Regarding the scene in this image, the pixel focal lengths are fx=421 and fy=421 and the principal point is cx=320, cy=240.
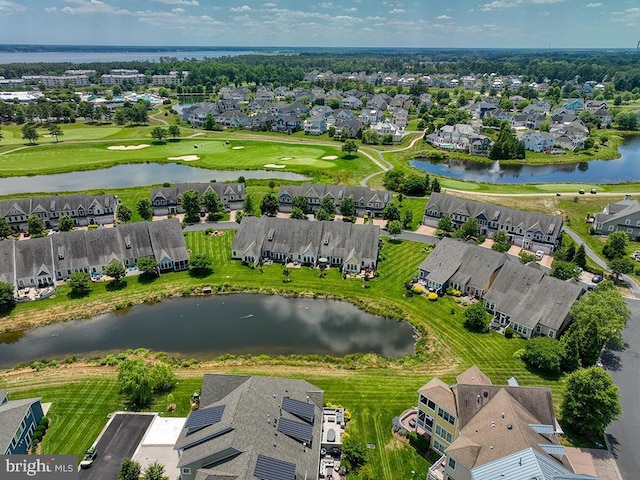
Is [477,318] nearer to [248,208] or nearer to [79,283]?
[248,208]

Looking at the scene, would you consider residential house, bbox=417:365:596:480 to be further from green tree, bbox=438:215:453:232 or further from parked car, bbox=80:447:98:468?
green tree, bbox=438:215:453:232

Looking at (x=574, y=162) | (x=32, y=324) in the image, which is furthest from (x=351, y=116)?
(x=32, y=324)

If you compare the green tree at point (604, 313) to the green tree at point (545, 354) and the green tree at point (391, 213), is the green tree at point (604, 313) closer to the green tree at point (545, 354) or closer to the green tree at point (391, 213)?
the green tree at point (545, 354)

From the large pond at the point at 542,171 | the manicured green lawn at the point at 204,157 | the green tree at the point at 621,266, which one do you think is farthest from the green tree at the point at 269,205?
the large pond at the point at 542,171

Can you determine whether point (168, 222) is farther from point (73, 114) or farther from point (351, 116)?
point (73, 114)

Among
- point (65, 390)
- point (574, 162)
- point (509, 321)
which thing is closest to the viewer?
point (65, 390)

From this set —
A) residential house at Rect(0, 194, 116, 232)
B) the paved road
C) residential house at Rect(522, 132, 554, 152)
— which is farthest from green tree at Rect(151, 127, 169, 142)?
the paved road

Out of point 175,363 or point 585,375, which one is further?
point 175,363
